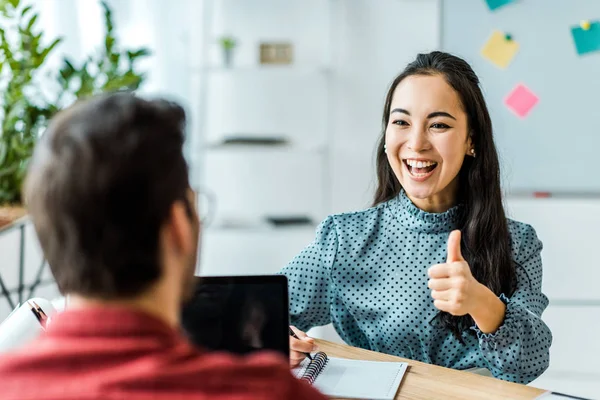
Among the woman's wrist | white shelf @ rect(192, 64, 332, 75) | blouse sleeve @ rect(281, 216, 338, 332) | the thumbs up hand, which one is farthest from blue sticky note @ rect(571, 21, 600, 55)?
the thumbs up hand

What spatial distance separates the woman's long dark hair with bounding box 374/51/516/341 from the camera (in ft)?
5.13

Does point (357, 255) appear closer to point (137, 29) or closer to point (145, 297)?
point (145, 297)

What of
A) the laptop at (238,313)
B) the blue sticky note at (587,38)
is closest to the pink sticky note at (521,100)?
the blue sticky note at (587,38)

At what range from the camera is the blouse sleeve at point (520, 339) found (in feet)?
4.67

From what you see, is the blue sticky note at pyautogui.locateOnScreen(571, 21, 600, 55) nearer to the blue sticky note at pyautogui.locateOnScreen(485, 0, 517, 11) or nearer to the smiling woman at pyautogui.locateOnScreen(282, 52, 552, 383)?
the blue sticky note at pyautogui.locateOnScreen(485, 0, 517, 11)

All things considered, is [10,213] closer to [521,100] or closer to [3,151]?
[3,151]

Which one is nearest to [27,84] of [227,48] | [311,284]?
[227,48]

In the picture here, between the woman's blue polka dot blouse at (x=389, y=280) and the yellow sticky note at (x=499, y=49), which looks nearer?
the woman's blue polka dot blouse at (x=389, y=280)

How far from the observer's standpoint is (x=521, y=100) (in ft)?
10.0

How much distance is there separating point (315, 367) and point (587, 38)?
2125mm

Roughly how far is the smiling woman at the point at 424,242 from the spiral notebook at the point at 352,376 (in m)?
0.19

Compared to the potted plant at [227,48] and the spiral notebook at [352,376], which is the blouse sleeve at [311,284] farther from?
the potted plant at [227,48]

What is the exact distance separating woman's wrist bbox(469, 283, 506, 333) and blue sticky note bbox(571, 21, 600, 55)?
1.88 meters

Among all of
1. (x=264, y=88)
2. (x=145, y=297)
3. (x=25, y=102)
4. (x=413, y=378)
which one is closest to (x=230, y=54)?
(x=264, y=88)
